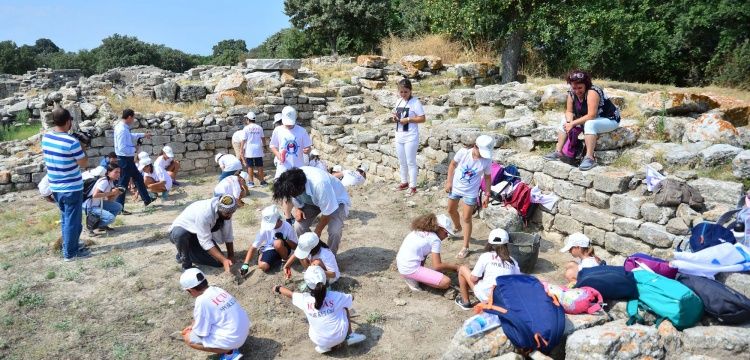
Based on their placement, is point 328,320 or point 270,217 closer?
point 328,320

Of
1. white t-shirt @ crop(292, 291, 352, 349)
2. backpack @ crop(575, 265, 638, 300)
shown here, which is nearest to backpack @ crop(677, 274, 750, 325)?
backpack @ crop(575, 265, 638, 300)

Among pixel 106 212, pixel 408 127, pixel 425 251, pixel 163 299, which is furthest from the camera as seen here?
pixel 408 127

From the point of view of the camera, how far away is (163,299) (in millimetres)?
5637

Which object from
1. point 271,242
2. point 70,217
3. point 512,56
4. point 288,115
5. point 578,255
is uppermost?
point 512,56

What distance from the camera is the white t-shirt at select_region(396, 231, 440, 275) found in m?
5.46

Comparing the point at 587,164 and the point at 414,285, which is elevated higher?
the point at 587,164

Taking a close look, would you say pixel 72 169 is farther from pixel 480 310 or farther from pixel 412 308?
pixel 480 310

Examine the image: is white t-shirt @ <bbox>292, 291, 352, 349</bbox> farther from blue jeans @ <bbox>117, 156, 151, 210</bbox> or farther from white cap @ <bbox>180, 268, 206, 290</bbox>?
blue jeans @ <bbox>117, 156, 151, 210</bbox>

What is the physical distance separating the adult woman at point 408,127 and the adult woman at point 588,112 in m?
2.33

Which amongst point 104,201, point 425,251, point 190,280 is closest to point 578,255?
point 425,251

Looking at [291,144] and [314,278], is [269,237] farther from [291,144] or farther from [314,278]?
[291,144]

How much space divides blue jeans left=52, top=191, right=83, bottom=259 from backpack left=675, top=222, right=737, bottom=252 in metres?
7.00

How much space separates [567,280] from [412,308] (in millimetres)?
1732

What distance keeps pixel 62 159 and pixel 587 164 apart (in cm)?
660
